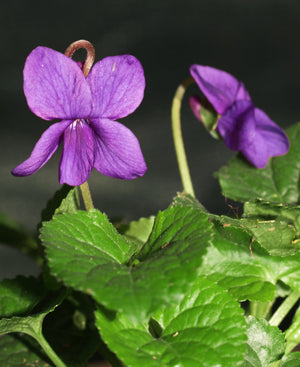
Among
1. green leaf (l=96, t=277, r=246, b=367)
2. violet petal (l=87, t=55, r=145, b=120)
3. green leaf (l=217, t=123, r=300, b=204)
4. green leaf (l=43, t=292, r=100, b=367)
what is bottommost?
green leaf (l=43, t=292, r=100, b=367)

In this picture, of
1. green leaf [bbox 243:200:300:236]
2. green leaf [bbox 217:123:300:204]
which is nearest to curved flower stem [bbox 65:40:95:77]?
green leaf [bbox 243:200:300:236]

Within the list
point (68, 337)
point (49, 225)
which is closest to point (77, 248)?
point (49, 225)

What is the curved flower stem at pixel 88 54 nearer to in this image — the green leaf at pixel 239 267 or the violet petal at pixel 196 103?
the green leaf at pixel 239 267

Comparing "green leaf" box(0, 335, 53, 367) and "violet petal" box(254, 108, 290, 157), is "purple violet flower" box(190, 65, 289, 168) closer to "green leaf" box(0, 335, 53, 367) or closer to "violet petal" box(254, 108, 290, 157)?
"violet petal" box(254, 108, 290, 157)

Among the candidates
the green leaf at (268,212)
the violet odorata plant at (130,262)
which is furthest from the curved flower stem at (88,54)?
the green leaf at (268,212)

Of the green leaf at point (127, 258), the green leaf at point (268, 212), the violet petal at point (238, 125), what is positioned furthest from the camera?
the violet petal at point (238, 125)

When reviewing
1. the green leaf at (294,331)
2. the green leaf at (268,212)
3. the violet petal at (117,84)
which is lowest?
the green leaf at (294,331)
